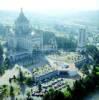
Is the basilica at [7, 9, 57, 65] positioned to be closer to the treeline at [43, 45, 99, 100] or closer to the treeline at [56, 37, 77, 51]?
the treeline at [56, 37, 77, 51]

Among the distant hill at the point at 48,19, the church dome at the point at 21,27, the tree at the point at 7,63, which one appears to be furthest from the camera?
the distant hill at the point at 48,19

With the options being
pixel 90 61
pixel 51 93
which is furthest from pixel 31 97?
pixel 90 61

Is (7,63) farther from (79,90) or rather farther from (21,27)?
(79,90)

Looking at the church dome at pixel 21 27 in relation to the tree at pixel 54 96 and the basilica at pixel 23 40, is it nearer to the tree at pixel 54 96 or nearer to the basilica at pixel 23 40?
the basilica at pixel 23 40

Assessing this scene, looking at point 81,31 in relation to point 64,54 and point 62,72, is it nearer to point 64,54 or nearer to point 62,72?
point 64,54

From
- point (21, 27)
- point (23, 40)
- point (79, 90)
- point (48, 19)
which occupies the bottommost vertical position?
point (48, 19)

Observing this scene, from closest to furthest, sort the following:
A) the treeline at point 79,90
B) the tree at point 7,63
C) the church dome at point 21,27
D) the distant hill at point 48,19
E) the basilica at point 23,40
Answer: the treeline at point 79,90
the tree at point 7,63
the basilica at point 23,40
the church dome at point 21,27
the distant hill at point 48,19

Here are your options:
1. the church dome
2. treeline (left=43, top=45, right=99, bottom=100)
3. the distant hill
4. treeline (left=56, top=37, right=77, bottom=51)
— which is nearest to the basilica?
the church dome

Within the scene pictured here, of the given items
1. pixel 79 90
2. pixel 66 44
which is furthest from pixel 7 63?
pixel 66 44

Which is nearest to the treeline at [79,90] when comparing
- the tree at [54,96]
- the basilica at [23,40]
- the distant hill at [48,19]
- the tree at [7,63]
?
the tree at [54,96]

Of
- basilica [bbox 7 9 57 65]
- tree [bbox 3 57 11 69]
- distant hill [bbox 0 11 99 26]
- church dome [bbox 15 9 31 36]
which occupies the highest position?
church dome [bbox 15 9 31 36]

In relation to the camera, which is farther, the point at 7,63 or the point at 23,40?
the point at 23,40
